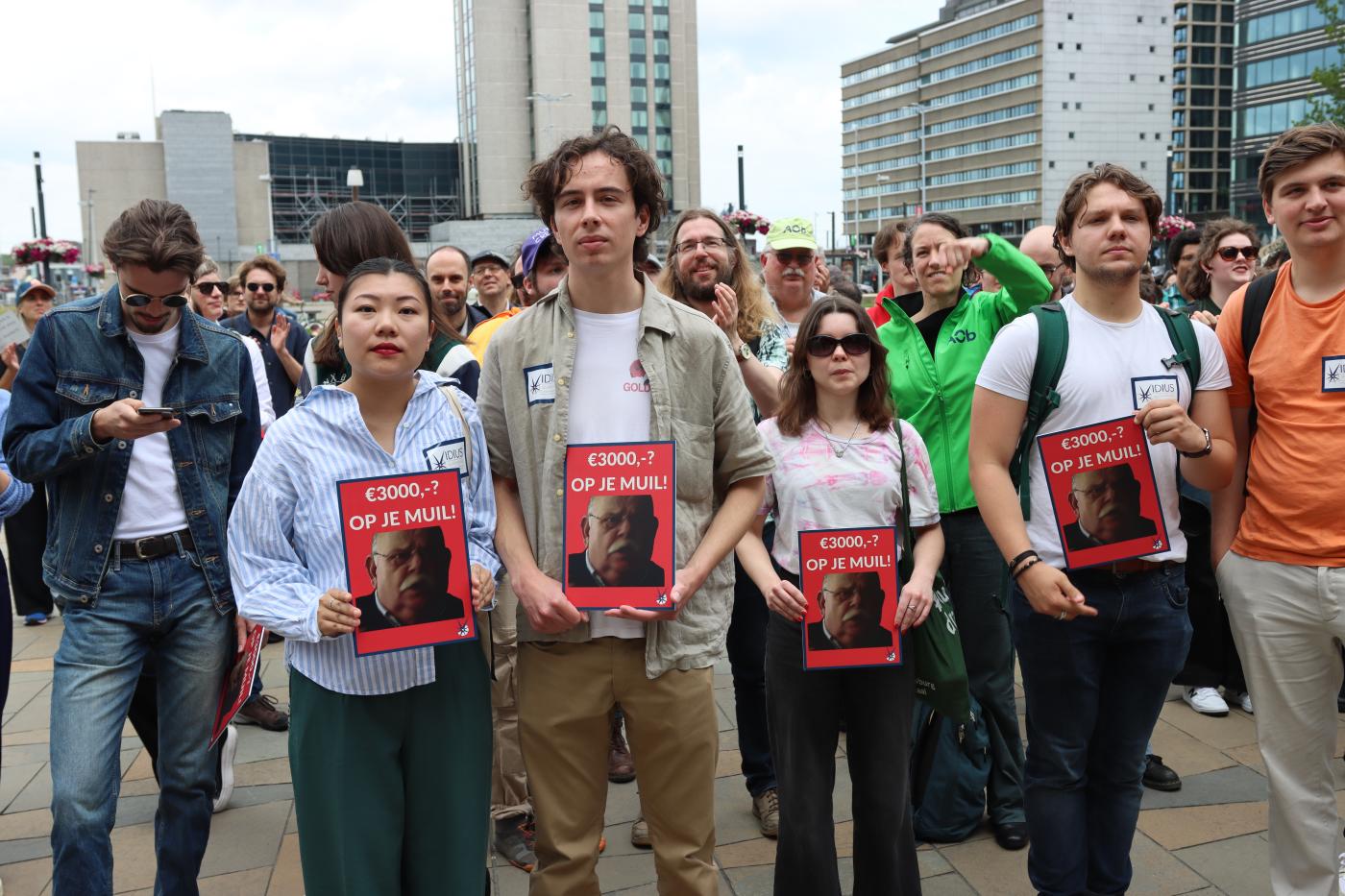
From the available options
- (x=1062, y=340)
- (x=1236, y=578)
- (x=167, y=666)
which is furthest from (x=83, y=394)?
(x=1236, y=578)

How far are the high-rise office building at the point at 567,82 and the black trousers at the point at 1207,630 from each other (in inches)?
2939

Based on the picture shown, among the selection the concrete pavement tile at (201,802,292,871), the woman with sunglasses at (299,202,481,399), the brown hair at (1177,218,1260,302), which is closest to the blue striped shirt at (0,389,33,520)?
the woman with sunglasses at (299,202,481,399)

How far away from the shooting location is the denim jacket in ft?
9.61

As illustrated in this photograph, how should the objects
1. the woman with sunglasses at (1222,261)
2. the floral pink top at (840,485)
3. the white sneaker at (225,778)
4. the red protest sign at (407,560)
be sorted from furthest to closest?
the woman with sunglasses at (1222,261) < the white sneaker at (225,778) < the floral pink top at (840,485) < the red protest sign at (407,560)

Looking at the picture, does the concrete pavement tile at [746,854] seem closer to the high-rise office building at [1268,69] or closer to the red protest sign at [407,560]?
the red protest sign at [407,560]

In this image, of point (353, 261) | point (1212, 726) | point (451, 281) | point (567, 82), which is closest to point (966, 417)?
point (353, 261)

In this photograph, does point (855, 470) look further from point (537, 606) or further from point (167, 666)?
point (167, 666)

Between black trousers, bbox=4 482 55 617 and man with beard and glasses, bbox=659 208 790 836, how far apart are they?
5.12 meters

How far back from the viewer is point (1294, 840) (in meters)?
3.12

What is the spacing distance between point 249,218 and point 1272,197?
95030 millimetres

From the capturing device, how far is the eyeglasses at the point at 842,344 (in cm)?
324

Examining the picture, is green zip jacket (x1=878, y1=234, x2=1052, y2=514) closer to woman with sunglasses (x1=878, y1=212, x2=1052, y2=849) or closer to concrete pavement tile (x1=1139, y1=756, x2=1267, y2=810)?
woman with sunglasses (x1=878, y1=212, x2=1052, y2=849)

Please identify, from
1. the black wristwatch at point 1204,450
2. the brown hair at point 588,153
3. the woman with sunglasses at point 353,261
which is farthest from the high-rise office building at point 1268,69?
the brown hair at point 588,153

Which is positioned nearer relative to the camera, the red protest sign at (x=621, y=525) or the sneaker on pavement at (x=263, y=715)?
the red protest sign at (x=621, y=525)
